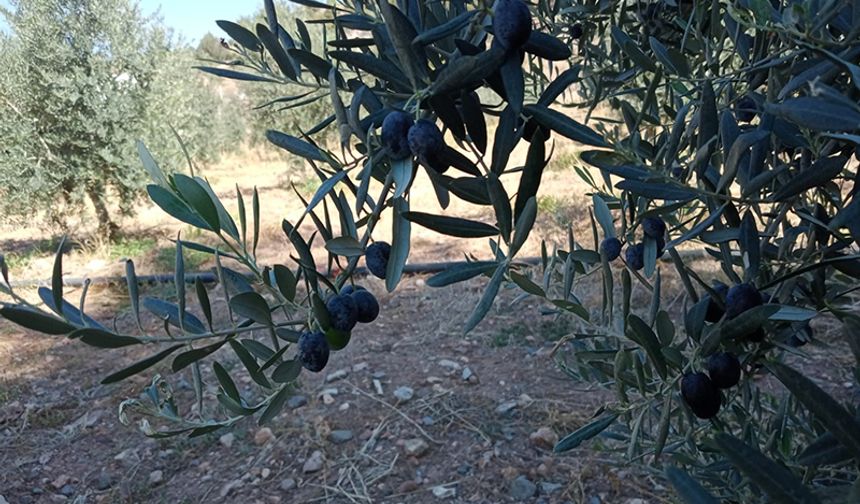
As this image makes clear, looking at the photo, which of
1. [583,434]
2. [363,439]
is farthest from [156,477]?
[583,434]

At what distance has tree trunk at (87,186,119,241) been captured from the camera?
601 centimetres

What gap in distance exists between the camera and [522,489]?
1907 mm

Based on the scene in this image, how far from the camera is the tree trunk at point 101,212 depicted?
601cm

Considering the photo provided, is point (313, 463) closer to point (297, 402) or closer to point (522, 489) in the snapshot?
point (297, 402)

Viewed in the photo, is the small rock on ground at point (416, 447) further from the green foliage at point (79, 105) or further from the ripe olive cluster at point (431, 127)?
the green foliage at point (79, 105)

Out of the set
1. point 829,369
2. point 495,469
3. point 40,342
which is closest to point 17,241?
point 40,342

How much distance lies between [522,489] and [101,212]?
214 inches

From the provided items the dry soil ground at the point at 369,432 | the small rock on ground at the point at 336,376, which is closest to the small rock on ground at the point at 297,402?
the dry soil ground at the point at 369,432

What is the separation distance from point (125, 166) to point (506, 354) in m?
4.40

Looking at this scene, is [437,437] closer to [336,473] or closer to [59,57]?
[336,473]

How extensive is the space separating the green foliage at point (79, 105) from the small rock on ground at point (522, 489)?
5020 mm

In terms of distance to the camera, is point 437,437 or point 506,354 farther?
point 506,354

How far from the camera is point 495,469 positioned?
80.3 inches

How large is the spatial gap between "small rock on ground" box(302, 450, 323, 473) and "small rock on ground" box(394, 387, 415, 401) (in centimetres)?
43
